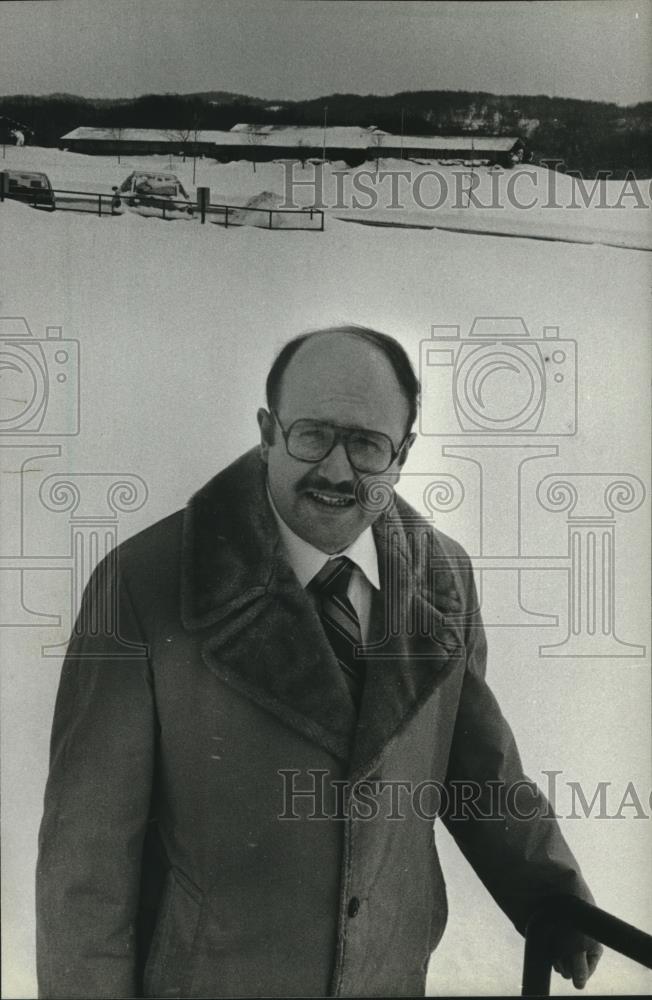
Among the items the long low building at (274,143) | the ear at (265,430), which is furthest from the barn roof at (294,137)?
the ear at (265,430)

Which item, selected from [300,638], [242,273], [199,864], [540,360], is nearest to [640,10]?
[540,360]

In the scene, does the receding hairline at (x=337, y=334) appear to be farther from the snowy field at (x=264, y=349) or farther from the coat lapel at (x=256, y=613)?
the coat lapel at (x=256, y=613)

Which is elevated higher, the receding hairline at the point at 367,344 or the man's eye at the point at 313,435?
the receding hairline at the point at 367,344

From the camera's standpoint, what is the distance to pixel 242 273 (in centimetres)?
152

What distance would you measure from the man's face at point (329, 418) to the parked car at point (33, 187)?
1.61 ft

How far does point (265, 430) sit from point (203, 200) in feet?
1.31

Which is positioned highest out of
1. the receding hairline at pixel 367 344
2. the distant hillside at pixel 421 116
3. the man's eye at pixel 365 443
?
the distant hillside at pixel 421 116

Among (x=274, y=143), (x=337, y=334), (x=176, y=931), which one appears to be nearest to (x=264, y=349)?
(x=337, y=334)

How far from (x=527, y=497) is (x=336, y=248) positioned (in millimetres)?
529

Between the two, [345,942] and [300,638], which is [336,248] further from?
[345,942]

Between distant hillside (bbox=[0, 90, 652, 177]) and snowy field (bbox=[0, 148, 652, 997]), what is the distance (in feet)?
0.20

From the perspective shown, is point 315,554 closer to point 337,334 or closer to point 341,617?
point 341,617

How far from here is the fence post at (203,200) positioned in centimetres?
152

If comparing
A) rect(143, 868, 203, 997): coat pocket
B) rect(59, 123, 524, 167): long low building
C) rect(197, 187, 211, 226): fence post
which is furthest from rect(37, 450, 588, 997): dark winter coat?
rect(59, 123, 524, 167): long low building
